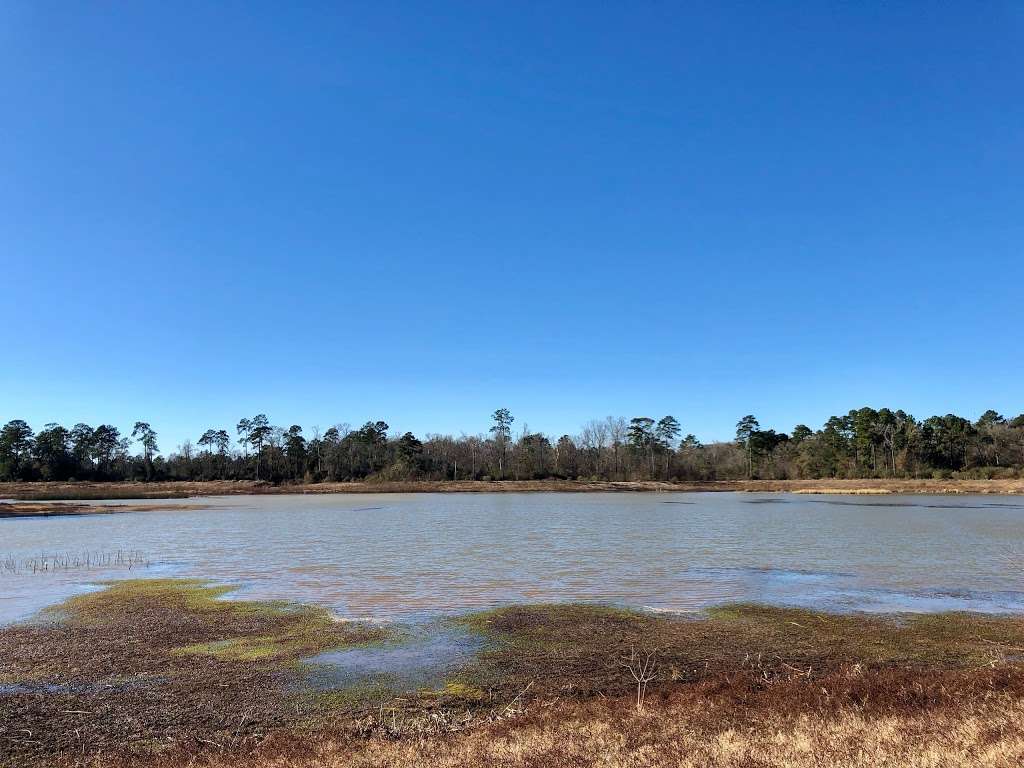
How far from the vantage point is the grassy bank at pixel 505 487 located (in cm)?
8769

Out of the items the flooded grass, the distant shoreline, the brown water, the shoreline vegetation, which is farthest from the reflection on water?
the distant shoreline

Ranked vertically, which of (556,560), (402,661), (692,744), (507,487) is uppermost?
(692,744)

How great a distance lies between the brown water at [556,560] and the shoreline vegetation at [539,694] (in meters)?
2.78

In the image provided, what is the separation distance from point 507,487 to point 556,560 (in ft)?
268

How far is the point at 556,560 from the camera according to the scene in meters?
25.5

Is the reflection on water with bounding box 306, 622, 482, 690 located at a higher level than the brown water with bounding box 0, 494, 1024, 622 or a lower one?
higher

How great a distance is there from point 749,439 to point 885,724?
134604 mm

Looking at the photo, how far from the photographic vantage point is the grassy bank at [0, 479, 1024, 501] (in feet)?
288

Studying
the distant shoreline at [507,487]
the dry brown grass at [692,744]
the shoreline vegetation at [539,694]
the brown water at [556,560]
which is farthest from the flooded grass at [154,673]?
the distant shoreline at [507,487]

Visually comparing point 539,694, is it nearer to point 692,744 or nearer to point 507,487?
point 692,744

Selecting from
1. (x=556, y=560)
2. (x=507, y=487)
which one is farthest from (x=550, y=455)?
(x=556, y=560)

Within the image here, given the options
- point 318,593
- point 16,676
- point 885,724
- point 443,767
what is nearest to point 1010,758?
point 885,724

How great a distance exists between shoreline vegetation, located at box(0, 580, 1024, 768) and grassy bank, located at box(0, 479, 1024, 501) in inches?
3209

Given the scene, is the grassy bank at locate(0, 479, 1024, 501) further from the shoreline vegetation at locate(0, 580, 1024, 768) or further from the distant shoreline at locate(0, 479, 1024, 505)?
the shoreline vegetation at locate(0, 580, 1024, 768)
